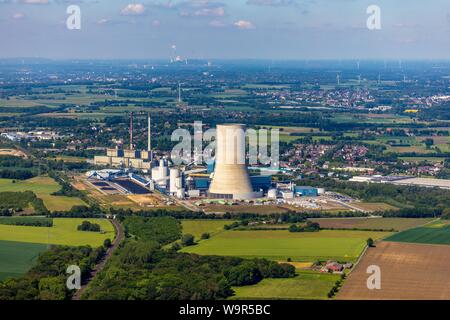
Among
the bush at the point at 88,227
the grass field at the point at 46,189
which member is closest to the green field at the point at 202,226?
the bush at the point at 88,227

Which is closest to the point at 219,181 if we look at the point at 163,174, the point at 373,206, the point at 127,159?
the point at 163,174

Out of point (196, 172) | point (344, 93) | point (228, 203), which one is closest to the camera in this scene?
point (228, 203)

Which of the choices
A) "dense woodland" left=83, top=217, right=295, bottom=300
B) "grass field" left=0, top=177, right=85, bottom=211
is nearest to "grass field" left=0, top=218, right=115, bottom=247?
"dense woodland" left=83, top=217, right=295, bottom=300

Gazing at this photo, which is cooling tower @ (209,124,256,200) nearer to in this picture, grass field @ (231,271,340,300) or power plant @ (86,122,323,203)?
power plant @ (86,122,323,203)
